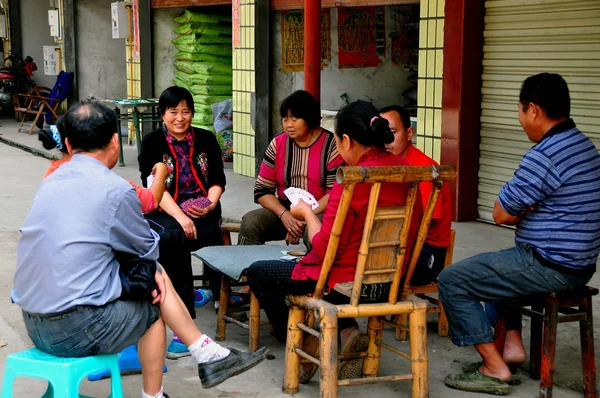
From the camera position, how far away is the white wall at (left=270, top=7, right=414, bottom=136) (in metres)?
9.34

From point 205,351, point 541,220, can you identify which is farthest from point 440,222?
point 205,351

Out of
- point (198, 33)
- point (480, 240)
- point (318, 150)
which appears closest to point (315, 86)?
point (318, 150)

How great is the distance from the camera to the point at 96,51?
1524cm

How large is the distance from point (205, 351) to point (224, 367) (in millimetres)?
107

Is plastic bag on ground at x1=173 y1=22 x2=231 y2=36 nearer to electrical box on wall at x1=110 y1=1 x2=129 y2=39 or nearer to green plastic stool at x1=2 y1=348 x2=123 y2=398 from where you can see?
electrical box on wall at x1=110 y1=1 x2=129 y2=39

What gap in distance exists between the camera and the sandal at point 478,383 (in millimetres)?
3762

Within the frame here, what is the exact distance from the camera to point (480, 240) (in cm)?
666

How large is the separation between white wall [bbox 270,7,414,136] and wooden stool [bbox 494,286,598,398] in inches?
223

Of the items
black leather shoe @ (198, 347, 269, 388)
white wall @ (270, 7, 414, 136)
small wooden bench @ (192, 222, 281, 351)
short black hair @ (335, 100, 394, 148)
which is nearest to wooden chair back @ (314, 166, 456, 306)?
short black hair @ (335, 100, 394, 148)

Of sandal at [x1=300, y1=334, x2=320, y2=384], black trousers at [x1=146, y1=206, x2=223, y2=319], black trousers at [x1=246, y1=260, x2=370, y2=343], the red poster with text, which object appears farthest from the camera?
the red poster with text

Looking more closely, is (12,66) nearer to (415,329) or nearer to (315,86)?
(315,86)

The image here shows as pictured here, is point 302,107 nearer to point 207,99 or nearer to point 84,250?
point 84,250

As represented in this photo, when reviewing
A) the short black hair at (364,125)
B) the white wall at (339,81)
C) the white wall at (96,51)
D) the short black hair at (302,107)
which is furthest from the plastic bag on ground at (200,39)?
the short black hair at (364,125)

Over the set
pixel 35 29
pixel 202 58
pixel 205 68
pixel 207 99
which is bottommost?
pixel 207 99
